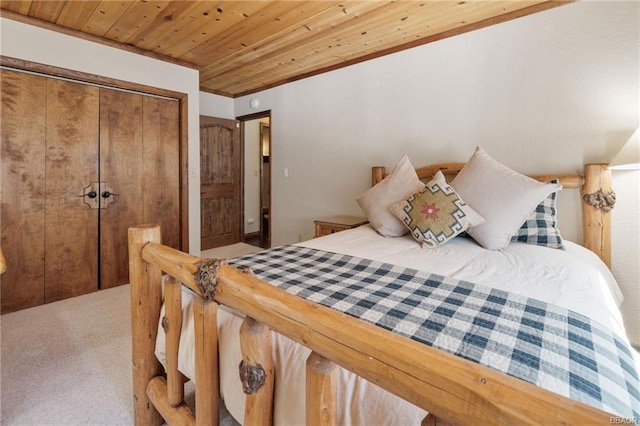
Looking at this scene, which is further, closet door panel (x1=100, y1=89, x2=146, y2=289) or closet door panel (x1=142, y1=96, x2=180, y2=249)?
closet door panel (x1=142, y1=96, x2=180, y2=249)

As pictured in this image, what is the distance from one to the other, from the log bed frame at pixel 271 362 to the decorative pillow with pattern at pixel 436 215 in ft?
4.37

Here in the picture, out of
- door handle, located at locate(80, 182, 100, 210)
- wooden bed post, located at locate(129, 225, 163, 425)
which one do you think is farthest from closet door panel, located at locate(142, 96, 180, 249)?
wooden bed post, located at locate(129, 225, 163, 425)

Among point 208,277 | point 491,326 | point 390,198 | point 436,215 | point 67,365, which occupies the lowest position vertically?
point 67,365

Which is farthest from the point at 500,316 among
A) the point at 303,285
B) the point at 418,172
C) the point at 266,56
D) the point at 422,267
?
the point at 266,56

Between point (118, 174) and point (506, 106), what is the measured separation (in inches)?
140

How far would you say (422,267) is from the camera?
1392 millimetres

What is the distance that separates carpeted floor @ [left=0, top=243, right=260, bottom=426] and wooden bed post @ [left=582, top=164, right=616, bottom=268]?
241 centimetres

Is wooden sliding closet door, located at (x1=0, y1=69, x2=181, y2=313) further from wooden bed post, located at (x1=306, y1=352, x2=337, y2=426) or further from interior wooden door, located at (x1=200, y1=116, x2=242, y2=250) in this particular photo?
wooden bed post, located at (x1=306, y1=352, x2=337, y2=426)

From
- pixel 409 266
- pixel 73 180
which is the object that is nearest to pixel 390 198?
pixel 409 266

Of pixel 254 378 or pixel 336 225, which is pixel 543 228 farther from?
pixel 254 378

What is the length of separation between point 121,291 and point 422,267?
2.88 m

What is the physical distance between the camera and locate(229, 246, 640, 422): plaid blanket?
2.10ft

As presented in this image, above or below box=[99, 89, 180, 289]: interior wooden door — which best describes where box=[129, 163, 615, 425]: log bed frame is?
below

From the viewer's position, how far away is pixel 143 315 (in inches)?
49.0
